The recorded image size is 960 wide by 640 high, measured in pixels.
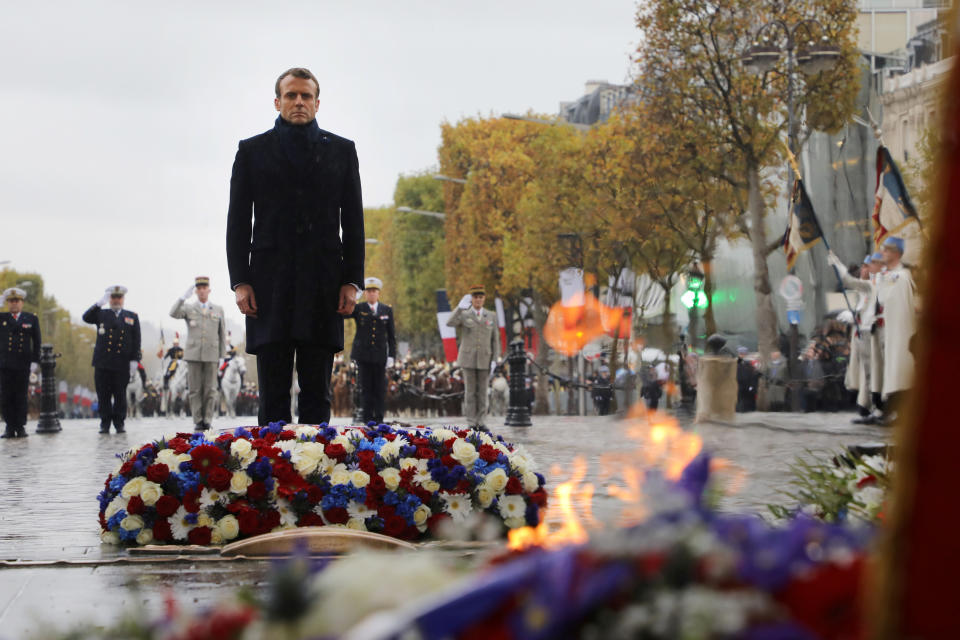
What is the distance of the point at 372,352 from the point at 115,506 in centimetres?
1280

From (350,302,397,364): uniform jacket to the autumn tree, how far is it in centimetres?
1038

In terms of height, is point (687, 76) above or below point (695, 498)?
above

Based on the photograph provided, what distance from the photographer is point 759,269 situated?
26.7 m

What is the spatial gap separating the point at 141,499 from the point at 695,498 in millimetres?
3929

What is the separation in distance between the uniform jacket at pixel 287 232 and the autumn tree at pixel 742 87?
20.6 meters

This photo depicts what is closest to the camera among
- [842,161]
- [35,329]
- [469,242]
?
[35,329]

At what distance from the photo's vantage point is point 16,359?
1773 centimetres

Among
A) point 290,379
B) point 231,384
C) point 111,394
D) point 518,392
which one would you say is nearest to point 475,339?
point 518,392

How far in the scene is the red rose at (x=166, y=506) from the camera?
496 centimetres

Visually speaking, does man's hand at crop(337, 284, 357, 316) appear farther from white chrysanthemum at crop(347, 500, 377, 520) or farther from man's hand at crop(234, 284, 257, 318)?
white chrysanthemum at crop(347, 500, 377, 520)

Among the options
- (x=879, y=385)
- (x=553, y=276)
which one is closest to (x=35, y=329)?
(x=879, y=385)

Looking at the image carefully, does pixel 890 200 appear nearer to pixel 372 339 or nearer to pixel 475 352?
pixel 475 352

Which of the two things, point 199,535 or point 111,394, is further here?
point 111,394

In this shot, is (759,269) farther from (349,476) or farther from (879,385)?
(349,476)
